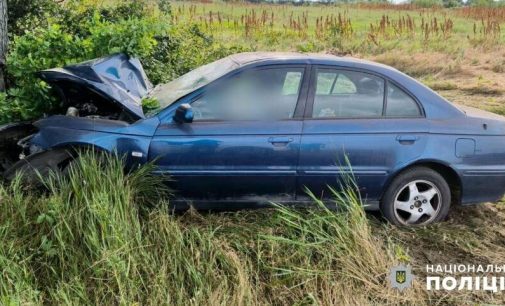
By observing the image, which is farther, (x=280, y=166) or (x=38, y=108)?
(x=38, y=108)

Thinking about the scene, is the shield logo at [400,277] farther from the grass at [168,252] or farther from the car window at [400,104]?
the car window at [400,104]

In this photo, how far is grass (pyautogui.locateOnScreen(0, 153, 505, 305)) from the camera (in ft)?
11.3

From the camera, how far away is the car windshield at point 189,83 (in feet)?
14.7

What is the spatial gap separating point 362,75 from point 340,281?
1.83 metres

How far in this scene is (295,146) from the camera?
4316 millimetres

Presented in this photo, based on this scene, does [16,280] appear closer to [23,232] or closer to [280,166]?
[23,232]

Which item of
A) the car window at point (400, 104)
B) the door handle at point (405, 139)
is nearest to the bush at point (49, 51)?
the car window at point (400, 104)

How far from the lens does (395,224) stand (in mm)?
4586

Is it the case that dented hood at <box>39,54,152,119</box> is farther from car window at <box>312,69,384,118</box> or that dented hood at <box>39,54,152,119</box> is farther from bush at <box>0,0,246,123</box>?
car window at <box>312,69,384,118</box>

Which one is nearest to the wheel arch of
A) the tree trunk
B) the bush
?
the bush

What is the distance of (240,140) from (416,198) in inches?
63.7

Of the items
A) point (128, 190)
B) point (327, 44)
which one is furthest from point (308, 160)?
point (327, 44)

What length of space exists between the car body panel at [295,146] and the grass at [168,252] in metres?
0.25

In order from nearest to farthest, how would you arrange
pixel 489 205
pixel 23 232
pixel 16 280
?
1. pixel 16 280
2. pixel 23 232
3. pixel 489 205
